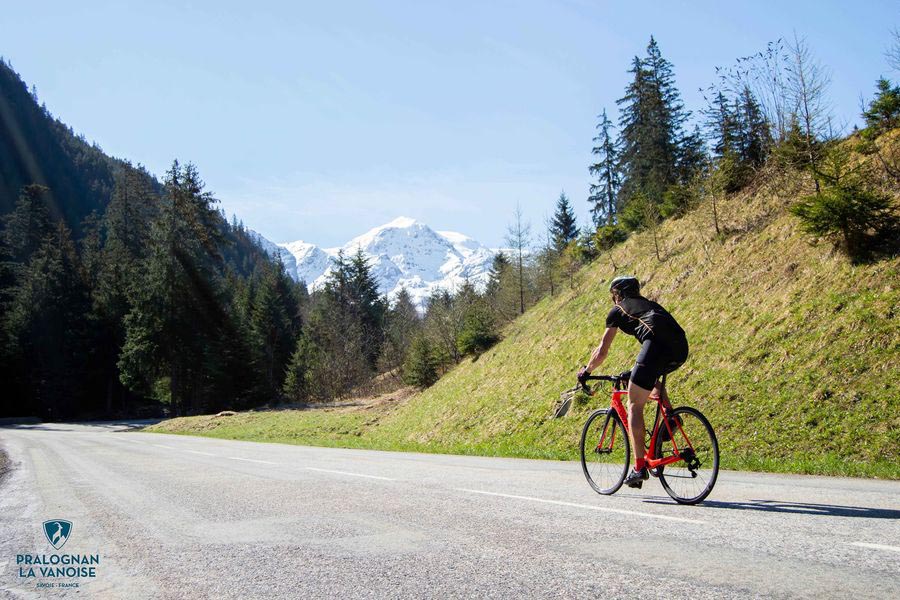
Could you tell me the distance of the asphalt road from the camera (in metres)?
3.09

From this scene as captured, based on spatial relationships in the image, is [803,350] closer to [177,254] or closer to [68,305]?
[177,254]

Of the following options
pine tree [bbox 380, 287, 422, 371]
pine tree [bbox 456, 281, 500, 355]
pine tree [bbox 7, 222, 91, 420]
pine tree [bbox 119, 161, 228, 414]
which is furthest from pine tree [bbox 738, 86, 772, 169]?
pine tree [bbox 7, 222, 91, 420]

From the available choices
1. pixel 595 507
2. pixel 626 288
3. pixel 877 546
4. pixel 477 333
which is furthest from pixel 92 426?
pixel 877 546

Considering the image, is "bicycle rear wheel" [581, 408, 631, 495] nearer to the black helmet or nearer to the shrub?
the black helmet

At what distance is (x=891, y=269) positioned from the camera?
12992 mm

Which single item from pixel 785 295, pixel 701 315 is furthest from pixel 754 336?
pixel 701 315

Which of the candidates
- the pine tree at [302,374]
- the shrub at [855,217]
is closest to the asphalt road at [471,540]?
the shrub at [855,217]

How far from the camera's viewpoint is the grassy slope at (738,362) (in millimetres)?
10623

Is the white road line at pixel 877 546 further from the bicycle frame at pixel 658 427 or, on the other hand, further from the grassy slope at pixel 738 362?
the grassy slope at pixel 738 362

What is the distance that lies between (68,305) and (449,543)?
69.4 meters

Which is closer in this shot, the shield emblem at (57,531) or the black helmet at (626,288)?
the shield emblem at (57,531)

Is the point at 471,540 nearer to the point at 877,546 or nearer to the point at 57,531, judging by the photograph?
the point at 877,546

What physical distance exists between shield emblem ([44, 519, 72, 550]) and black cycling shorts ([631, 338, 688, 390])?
5612mm

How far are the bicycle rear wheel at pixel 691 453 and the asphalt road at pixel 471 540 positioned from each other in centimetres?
21
